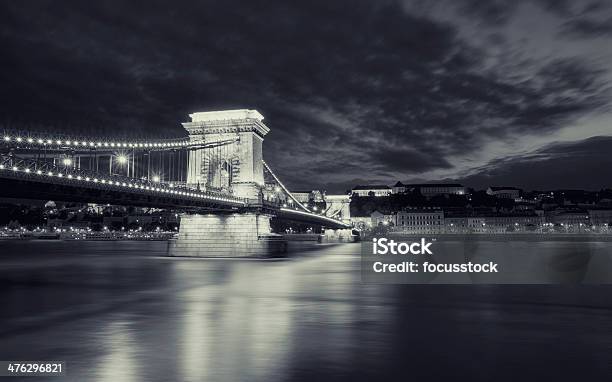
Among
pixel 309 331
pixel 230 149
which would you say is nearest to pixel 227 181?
pixel 230 149

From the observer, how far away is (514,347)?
11.8 metres

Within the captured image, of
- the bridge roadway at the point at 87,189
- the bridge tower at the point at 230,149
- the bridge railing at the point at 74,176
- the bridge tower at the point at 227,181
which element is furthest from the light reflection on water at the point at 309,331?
the bridge tower at the point at 230,149

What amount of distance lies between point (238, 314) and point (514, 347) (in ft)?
29.4

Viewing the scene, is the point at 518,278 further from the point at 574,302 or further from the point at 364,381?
the point at 364,381

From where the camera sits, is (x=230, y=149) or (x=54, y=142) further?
(x=230, y=149)

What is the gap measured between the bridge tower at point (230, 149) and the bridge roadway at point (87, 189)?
5.52m

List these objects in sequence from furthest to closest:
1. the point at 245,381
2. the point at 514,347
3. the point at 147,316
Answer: the point at 147,316 < the point at 514,347 < the point at 245,381

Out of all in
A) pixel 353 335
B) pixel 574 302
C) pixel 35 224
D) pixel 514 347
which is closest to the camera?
pixel 514 347

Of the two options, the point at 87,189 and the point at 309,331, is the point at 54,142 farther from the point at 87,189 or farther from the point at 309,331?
the point at 309,331

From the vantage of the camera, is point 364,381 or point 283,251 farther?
point 283,251

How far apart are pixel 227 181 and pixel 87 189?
2048 cm

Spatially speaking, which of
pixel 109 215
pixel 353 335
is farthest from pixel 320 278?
pixel 109 215

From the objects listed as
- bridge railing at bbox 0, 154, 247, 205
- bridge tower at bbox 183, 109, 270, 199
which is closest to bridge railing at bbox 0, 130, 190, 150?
bridge railing at bbox 0, 154, 247, 205

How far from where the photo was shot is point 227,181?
158 feet
